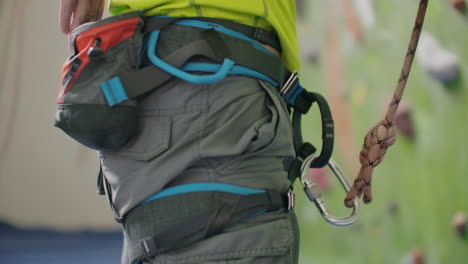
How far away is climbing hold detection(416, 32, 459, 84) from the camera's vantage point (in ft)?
6.60

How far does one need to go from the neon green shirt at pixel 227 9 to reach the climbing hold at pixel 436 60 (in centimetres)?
128

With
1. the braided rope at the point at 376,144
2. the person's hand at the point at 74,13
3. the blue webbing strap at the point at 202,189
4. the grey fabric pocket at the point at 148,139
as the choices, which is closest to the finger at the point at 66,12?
the person's hand at the point at 74,13

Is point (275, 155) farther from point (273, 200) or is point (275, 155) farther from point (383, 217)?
point (383, 217)

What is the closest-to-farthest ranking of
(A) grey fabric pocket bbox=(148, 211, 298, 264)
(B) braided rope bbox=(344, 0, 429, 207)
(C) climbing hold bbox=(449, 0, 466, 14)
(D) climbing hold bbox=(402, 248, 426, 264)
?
(A) grey fabric pocket bbox=(148, 211, 298, 264) → (B) braided rope bbox=(344, 0, 429, 207) → (C) climbing hold bbox=(449, 0, 466, 14) → (D) climbing hold bbox=(402, 248, 426, 264)

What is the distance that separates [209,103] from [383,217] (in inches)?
67.4

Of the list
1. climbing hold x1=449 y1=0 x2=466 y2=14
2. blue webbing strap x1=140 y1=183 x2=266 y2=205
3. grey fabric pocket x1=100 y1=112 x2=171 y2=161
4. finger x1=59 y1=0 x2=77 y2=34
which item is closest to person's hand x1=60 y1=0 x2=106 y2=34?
finger x1=59 y1=0 x2=77 y2=34

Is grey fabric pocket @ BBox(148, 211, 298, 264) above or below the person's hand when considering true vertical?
below

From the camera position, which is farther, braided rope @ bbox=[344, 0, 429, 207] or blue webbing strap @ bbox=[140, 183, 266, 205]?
braided rope @ bbox=[344, 0, 429, 207]

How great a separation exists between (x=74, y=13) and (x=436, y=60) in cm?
147

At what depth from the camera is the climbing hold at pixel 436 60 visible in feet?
6.60

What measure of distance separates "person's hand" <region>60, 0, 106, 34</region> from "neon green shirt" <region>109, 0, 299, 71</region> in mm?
68

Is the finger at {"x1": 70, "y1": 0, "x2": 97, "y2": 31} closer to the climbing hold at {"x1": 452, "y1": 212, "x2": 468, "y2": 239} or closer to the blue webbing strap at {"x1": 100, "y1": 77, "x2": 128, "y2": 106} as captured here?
the blue webbing strap at {"x1": 100, "y1": 77, "x2": 128, "y2": 106}

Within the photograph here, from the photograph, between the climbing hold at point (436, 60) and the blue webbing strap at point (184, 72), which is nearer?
the blue webbing strap at point (184, 72)

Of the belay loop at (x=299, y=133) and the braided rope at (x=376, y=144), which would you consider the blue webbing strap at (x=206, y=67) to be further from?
the braided rope at (x=376, y=144)
